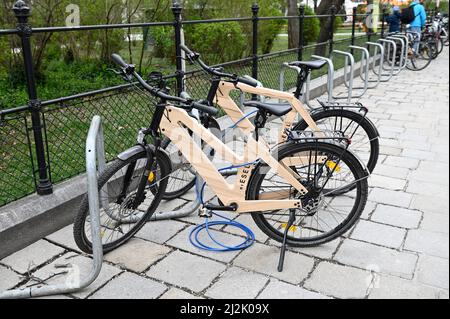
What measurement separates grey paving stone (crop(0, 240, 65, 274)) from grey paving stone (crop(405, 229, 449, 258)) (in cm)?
237

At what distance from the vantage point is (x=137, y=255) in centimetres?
300

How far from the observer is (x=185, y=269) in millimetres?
2842

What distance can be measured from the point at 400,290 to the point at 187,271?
1250 millimetres

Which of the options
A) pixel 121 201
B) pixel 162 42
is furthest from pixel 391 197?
pixel 162 42

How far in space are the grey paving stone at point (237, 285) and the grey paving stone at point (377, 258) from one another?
23.2 inches

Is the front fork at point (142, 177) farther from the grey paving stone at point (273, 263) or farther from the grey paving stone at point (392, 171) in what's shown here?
the grey paving stone at point (392, 171)

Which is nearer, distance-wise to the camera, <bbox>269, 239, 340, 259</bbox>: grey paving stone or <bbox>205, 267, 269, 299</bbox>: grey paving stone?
<bbox>205, 267, 269, 299</bbox>: grey paving stone

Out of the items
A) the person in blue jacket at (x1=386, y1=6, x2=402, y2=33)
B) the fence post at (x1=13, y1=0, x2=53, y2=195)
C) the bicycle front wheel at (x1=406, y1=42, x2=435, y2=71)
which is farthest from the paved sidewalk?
the person in blue jacket at (x1=386, y1=6, x2=402, y2=33)

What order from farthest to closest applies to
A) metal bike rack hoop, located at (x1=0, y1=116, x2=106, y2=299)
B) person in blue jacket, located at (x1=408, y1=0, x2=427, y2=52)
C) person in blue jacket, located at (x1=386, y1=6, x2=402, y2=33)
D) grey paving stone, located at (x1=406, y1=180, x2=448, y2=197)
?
person in blue jacket, located at (x1=386, y1=6, x2=402, y2=33) < person in blue jacket, located at (x1=408, y1=0, x2=427, y2=52) < grey paving stone, located at (x1=406, y1=180, x2=448, y2=197) < metal bike rack hoop, located at (x1=0, y1=116, x2=106, y2=299)

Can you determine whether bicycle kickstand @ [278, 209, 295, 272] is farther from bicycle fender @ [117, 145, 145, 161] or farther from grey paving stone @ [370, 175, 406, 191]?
grey paving stone @ [370, 175, 406, 191]

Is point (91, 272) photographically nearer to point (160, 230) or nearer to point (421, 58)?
point (160, 230)

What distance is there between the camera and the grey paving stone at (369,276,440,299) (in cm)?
255

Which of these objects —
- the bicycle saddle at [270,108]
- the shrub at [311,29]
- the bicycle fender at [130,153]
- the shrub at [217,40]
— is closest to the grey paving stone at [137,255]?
the bicycle fender at [130,153]
